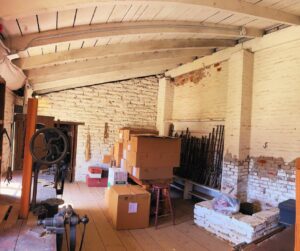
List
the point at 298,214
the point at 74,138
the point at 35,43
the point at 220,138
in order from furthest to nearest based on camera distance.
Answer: the point at 74,138, the point at 220,138, the point at 35,43, the point at 298,214

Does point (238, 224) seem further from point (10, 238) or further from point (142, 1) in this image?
point (142, 1)

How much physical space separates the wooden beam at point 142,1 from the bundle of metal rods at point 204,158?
7.82 ft

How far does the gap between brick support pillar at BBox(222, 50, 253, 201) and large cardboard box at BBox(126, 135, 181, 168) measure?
97 cm

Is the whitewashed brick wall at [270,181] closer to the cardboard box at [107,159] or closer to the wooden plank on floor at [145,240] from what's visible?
the wooden plank on floor at [145,240]

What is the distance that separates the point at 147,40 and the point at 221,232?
317cm

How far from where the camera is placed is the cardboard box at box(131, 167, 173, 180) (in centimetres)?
437

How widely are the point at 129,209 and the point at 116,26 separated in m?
2.61

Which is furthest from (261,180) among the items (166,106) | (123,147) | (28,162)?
(28,162)

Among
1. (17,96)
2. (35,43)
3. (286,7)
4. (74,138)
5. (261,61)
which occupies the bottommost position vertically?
(74,138)

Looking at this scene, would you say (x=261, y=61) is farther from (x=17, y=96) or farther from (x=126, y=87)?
(x=17, y=96)

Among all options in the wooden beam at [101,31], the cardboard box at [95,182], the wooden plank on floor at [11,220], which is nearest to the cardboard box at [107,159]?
the cardboard box at [95,182]

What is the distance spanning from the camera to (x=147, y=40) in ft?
13.5

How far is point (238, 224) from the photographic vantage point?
3.54 metres

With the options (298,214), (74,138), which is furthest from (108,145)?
A: (298,214)
